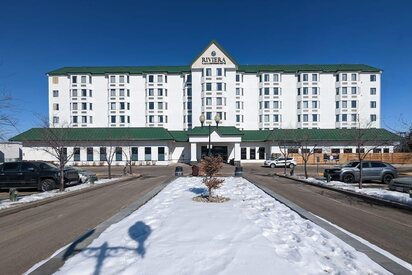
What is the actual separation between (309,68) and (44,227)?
6023 cm

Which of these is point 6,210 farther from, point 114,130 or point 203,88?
point 203,88

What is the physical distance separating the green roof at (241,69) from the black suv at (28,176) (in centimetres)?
4404

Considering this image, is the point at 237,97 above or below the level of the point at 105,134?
above

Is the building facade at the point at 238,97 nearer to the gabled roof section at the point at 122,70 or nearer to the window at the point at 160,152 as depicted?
the gabled roof section at the point at 122,70

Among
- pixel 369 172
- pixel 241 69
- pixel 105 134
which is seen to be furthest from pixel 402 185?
pixel 241 69

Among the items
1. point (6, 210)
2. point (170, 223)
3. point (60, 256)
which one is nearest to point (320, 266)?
point (170, 223)

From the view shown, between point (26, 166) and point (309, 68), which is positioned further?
point (309, 68)

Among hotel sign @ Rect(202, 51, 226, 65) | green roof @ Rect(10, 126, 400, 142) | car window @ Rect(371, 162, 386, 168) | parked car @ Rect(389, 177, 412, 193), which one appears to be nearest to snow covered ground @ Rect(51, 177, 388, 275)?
parked car @ Rect(389, 177, 412, 193)

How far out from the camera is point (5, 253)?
586cm

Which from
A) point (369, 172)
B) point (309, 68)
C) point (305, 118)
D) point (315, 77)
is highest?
point (309, 68)

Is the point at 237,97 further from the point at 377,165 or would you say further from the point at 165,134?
the point at 377,165

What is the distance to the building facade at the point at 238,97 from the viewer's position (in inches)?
2248

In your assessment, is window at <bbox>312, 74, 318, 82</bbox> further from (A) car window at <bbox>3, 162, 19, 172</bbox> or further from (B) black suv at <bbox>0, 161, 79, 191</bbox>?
(A) car window at <bbox>3, 162, 19, 172</bbox>

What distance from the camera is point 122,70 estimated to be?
58375mm
